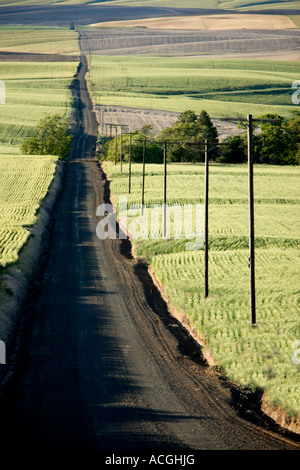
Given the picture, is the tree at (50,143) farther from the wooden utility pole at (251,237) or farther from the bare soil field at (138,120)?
the wooden utility pole at (251,237)

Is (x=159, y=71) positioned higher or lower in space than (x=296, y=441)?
higher

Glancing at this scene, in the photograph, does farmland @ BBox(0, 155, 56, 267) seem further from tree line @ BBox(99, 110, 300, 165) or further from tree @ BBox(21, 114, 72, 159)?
tree line @ BBox(99, 110, 300, 165)

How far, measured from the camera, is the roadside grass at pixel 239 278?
815 inches

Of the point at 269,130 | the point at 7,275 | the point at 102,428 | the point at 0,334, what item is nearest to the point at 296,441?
the point at 102,428

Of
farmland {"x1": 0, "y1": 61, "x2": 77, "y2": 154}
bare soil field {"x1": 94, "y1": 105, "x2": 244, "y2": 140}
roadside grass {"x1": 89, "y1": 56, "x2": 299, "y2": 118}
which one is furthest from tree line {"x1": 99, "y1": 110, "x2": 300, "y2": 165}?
roadside grass {"x1": 89, "y1": 56, "x2": 299, "y2": 118}

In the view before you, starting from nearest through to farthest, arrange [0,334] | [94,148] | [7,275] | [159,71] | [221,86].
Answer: [0,334] → [7,275] → [94,148] → [221,86] → [159,71]

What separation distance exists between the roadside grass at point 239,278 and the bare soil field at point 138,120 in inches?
2040

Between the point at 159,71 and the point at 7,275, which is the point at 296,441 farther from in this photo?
the point at 159,71

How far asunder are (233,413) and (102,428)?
4444mm

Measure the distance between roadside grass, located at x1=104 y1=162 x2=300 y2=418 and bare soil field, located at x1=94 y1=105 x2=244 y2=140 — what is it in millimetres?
51810

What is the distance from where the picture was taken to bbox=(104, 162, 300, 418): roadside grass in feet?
67.9

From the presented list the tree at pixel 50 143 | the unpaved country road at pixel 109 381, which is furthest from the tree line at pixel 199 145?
the unpaved country road at pixel 109 381

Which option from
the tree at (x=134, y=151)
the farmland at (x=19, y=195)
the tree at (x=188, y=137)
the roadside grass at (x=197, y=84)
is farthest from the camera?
the roadside grass at (x=197, y=84)
